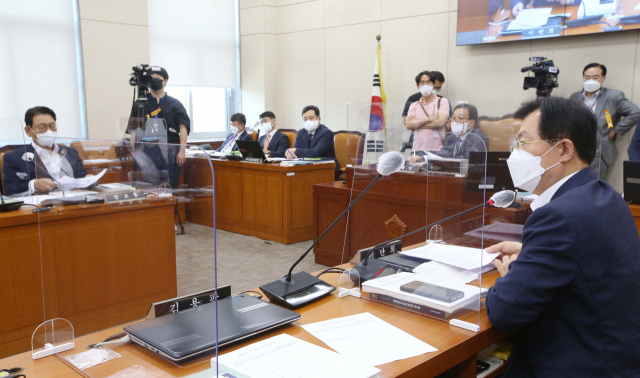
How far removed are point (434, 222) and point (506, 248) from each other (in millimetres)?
249

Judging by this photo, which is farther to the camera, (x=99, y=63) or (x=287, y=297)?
(x=99, y=63)

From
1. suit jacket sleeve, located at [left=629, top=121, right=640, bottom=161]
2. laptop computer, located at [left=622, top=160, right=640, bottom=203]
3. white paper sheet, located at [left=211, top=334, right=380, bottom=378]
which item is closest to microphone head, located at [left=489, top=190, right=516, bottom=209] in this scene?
white paper sheet, located at [left=211, top=334, right=380, bottom=378]

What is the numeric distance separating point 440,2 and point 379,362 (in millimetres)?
5424

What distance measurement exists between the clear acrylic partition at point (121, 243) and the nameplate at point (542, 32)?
473cm

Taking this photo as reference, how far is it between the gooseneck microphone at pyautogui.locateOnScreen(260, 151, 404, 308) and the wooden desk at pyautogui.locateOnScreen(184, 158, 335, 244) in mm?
2970

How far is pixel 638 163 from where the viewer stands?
2.64 metres

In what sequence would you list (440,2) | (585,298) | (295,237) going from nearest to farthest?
(585,298) → (295,237) → (440,2)

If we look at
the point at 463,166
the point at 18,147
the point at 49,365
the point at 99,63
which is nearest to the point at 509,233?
the point at 463,166

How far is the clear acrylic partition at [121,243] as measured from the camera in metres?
1.02

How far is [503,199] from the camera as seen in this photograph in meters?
1.32

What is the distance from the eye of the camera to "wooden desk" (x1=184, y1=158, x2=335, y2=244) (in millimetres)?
4492

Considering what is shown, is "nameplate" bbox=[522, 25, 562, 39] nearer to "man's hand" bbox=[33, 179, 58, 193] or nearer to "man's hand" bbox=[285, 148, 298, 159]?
"man's hand" bbox=[285, 148, 298, 159]

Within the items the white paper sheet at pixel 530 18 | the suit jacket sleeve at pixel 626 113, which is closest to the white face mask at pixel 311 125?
the white paper sheet at pixel 530 18

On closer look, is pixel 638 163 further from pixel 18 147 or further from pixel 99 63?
pixel 99 63
